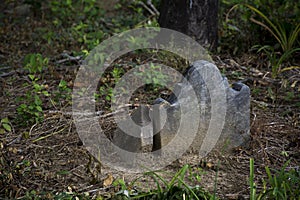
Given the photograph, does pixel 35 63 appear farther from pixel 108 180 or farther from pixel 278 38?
pixel 278 38

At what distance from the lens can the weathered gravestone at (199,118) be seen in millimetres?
3420

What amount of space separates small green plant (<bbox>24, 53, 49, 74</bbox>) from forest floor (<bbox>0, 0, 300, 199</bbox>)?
0.08m

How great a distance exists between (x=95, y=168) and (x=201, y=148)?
717 millimetres

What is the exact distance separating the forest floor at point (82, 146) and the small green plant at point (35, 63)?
0.08 m

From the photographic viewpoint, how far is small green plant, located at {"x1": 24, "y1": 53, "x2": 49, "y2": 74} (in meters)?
4.68

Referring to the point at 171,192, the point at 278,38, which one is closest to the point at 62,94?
the point at 171,192

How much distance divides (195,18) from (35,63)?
1.56m

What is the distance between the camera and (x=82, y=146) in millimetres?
3643

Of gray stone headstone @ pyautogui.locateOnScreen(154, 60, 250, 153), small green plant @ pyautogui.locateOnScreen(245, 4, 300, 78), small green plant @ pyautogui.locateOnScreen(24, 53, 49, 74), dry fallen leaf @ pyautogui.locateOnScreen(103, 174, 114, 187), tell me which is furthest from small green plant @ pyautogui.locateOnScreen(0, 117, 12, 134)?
small green plant @ pyautogui.locateOnScreen(245, 4, 300, 78)

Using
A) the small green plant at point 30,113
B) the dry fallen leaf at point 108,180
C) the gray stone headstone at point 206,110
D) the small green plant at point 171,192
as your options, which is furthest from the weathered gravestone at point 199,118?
the small green plant at point 30,113

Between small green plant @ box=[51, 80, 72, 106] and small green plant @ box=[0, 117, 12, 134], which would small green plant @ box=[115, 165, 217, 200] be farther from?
small green plant @ box=[51, 80, 72, 106]

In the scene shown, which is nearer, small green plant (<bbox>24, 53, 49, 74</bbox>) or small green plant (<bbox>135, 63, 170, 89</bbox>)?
small green plant (<bbox>135, 63, 170, 89</bbox>)

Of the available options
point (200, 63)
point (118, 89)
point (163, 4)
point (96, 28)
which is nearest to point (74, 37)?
point (96, 28)

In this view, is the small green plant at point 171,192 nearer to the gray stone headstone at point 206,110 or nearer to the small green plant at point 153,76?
the gray stone headstone at point 206,110
